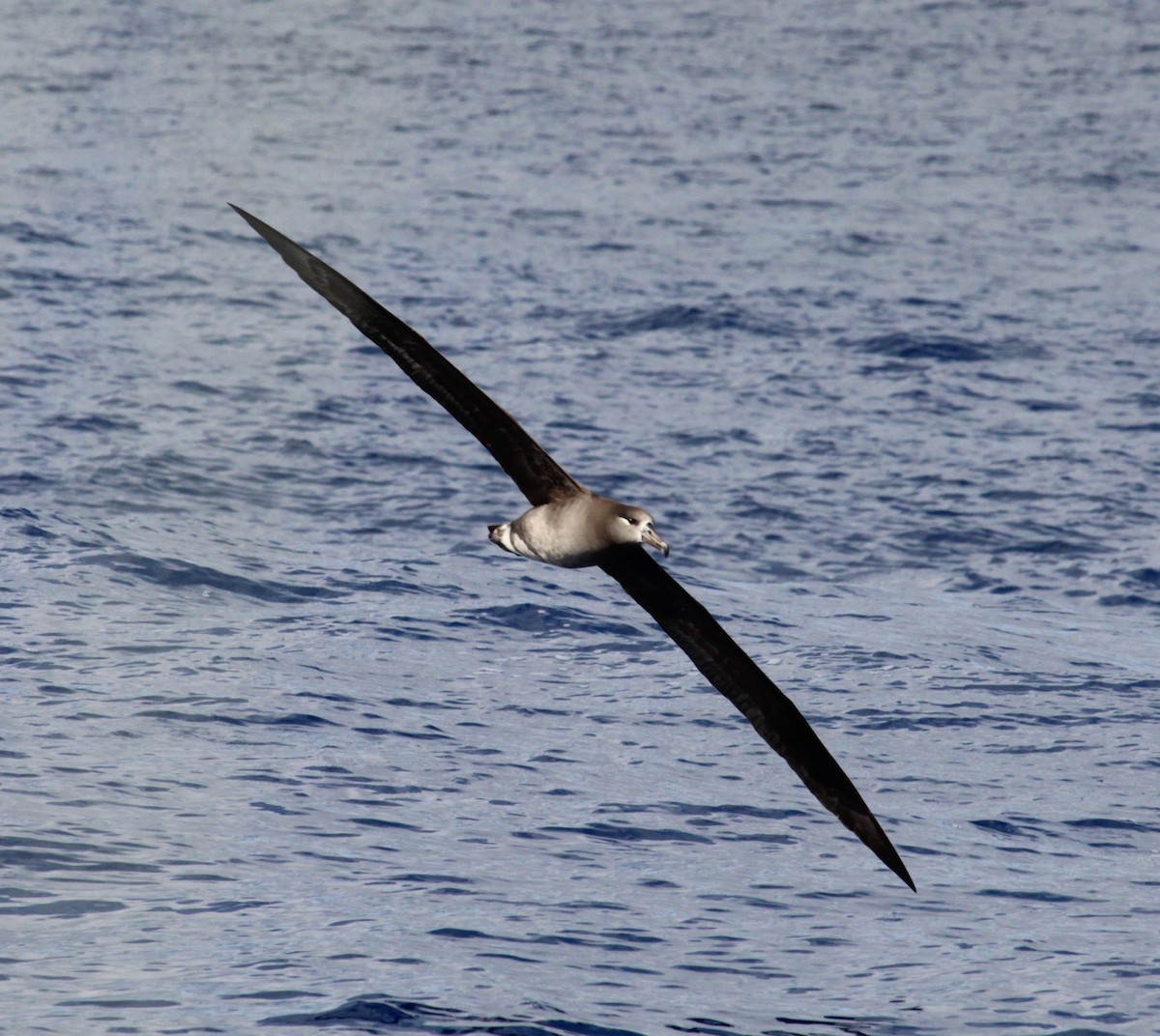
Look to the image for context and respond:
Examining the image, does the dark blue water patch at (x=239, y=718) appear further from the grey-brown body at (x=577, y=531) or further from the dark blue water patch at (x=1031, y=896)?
the dark blue water patch at (x=1031, y=896)

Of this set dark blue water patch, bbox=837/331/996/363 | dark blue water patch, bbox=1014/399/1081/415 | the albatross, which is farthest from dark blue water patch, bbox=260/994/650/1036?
dark blue water patch, bbox=837/331/996/363

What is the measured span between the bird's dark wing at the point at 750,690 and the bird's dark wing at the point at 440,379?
0.94 metres

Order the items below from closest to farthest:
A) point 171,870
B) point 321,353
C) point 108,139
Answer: point 171,870, point 321,353, point 108,139

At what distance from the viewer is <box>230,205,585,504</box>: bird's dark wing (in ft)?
35.7

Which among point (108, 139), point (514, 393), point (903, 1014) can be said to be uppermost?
point (108, 139)

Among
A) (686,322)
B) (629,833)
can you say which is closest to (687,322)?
(686,322)

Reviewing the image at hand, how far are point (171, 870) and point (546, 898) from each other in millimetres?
2732

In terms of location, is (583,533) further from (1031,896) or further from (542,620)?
(542,620)

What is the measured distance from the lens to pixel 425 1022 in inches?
463

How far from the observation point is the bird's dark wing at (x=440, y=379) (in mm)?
10867

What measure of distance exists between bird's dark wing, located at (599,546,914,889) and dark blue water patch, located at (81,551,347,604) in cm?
777

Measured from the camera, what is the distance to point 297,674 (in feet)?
58.8

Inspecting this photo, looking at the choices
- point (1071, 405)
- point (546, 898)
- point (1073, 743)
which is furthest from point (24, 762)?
point (1071, 405)

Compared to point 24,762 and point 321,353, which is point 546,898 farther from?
point 321,353
